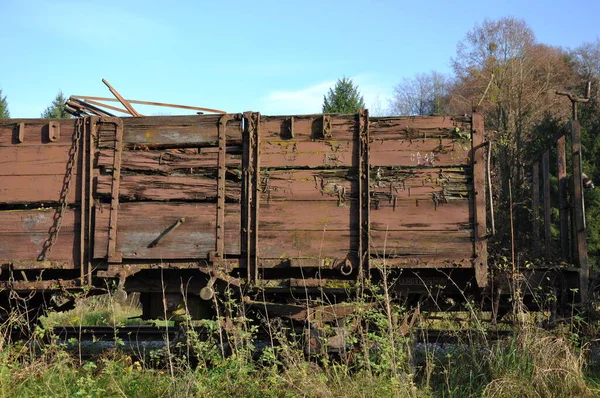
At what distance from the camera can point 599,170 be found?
62.0 ft

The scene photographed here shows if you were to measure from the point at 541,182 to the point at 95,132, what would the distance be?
6078mm

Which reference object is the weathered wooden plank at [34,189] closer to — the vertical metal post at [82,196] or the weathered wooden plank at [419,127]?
the vertical metal post at [82,196]

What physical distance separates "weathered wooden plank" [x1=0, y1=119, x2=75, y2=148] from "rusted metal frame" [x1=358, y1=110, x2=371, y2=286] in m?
3.18

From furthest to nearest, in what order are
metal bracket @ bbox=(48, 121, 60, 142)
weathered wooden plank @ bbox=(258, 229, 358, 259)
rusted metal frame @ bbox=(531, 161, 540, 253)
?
rusted metal frame @ bbox=(531, 161, 540, 253), metal bracket @ bbox=(48, 121, 60, 142), weathered wooden plank @ bbox=(258, 229, 358, 259)

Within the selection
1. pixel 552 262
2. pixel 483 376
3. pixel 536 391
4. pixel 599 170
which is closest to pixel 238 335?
pixel 483 376

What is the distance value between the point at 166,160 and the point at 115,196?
26.1 inches

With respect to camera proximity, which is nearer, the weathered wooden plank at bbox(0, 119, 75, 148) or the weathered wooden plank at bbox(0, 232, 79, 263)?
the weathered wooden plank at bbox(0, 232, 79, 263)

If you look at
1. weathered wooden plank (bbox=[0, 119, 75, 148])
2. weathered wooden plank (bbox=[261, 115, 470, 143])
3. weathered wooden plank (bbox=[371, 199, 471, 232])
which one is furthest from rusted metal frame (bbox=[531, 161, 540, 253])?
weathered wooden plank (bbox=[0, 119, 75, 148])

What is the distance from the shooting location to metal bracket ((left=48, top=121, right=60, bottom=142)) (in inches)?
233

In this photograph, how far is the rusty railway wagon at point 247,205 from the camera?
18.2 feet

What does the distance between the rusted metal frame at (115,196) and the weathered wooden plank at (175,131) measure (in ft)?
0.25

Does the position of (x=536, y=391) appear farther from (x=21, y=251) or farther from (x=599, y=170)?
(x=599, y=170)

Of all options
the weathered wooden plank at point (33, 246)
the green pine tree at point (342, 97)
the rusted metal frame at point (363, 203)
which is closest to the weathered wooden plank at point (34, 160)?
the weathered wooden plank at point (33, 246)

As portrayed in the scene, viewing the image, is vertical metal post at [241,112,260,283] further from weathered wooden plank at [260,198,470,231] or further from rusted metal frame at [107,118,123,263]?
rusted metal frame at [107,118,123,263]
